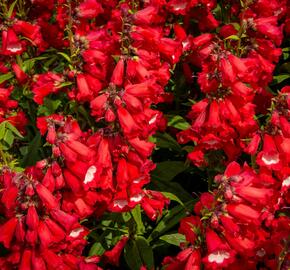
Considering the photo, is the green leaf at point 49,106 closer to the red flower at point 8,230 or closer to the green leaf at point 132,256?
the green leaf at point 132,256

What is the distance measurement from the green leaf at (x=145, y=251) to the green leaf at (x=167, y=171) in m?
0.58

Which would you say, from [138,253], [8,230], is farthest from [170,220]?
[8,230]

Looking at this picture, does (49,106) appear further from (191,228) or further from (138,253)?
(191,228)

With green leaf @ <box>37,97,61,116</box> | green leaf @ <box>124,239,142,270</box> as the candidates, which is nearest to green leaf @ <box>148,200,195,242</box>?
green leaf @ <box>124,239,142,270</box>

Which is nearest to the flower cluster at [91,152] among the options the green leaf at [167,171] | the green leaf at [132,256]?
the green leaf at [132,256]

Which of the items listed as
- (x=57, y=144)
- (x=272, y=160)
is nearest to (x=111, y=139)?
(x=57, y=144)

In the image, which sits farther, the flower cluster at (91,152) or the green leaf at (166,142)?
the green leaf at (166,142)

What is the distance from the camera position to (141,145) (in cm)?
372

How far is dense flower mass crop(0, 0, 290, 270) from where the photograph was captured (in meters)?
3.19

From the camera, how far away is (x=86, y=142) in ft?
11.9

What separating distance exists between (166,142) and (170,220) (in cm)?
67

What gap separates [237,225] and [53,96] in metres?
2.58

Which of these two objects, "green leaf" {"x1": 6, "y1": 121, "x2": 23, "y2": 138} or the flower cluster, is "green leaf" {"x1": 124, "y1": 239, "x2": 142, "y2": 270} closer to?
the flower cluster

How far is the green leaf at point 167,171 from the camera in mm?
4729
